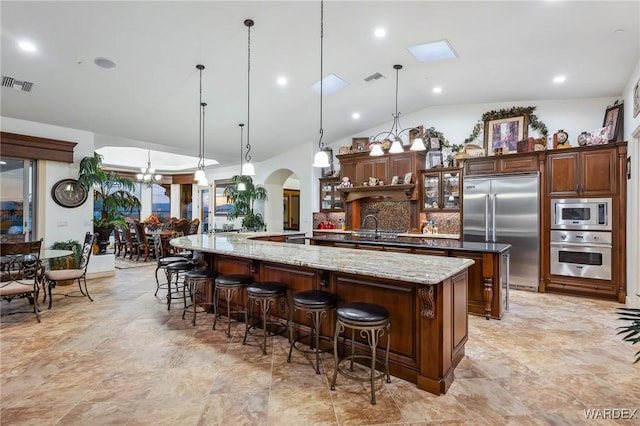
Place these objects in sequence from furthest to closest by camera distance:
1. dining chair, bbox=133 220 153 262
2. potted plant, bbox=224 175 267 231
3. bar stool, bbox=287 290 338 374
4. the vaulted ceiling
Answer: potted plant, bbox=224 175 267 231, dining chair, bbox=133 220 153 262, the vaulted ceiling, bar stool, bbox=287 290 338 374

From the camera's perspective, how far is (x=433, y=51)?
14.2ft

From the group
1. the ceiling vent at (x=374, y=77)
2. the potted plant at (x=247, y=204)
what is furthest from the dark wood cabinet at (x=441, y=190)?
the potted plant at (x=247, y=204)

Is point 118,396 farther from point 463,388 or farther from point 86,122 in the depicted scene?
point 86,122

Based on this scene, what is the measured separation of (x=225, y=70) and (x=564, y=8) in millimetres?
3958

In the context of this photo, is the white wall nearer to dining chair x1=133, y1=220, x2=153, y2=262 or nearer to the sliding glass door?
the sliding glass door

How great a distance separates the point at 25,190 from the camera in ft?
17.8

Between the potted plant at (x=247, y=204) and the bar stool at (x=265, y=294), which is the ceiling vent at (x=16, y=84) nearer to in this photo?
the bar stool at (x=265, y=294)

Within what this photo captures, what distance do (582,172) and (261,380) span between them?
17.9 feet

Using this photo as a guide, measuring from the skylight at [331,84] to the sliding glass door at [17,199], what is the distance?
5039 mm

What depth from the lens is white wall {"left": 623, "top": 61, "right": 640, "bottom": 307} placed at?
4090mm

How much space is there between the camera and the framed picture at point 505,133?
225 inches

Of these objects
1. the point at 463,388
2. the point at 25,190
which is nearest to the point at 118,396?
the point at 463,388

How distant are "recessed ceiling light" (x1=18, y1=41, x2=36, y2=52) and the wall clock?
9.04 ft

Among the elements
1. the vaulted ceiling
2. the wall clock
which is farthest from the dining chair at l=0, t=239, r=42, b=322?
the vaulted ceiling
